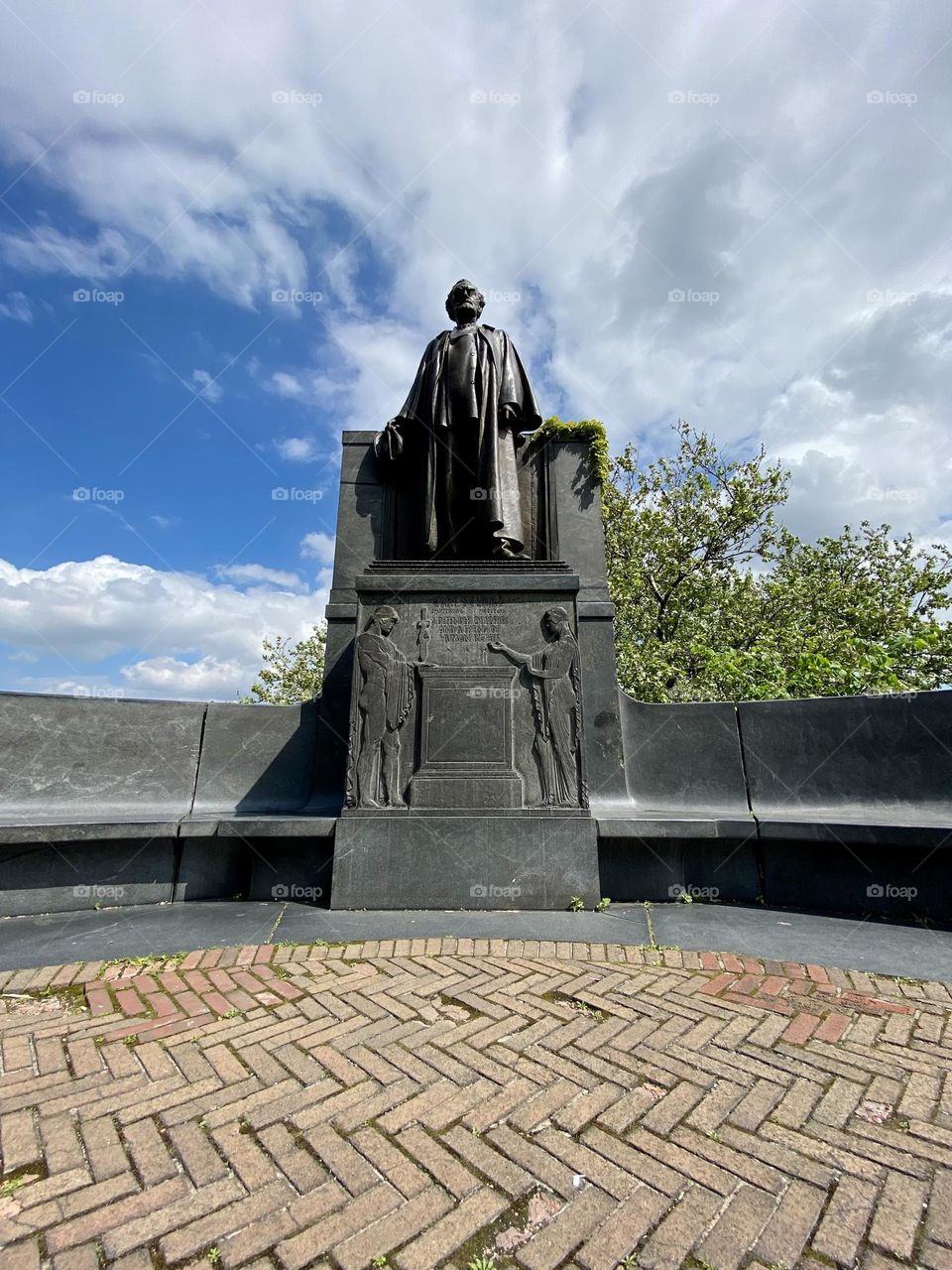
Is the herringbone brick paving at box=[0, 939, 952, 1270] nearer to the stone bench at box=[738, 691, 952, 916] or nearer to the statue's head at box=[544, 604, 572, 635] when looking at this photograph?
the stone bench at box=[738, 691, 952, 916]

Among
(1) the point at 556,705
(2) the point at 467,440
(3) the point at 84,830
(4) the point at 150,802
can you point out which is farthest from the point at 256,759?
(2) the point at 467,440

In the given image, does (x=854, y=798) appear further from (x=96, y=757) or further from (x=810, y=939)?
(x=96, y=757)

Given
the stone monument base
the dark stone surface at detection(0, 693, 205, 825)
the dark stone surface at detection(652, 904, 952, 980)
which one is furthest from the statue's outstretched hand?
the dark stone surface at detection(652, 904, 952, 980)

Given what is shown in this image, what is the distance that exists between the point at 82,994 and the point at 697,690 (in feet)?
41.6

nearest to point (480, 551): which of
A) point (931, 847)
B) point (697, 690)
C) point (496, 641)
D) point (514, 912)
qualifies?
point (496, 641)

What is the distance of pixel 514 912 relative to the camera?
14.8 ft

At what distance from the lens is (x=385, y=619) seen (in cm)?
525

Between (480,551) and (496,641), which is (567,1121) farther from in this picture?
(480,551)

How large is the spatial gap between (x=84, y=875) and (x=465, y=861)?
3004 mm

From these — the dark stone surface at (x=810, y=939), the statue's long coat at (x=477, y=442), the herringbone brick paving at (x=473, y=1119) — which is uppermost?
the statue's long coat at (x=477, y=442)

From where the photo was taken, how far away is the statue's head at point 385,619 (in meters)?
5.25

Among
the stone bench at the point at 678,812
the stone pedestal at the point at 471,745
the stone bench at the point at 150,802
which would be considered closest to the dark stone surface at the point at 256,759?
the stone bench at the point at 150,802

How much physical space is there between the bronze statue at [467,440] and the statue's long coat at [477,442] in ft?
0.04

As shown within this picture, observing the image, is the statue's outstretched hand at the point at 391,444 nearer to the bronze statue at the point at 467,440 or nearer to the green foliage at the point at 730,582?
the bronze statue at the point at 467,440
